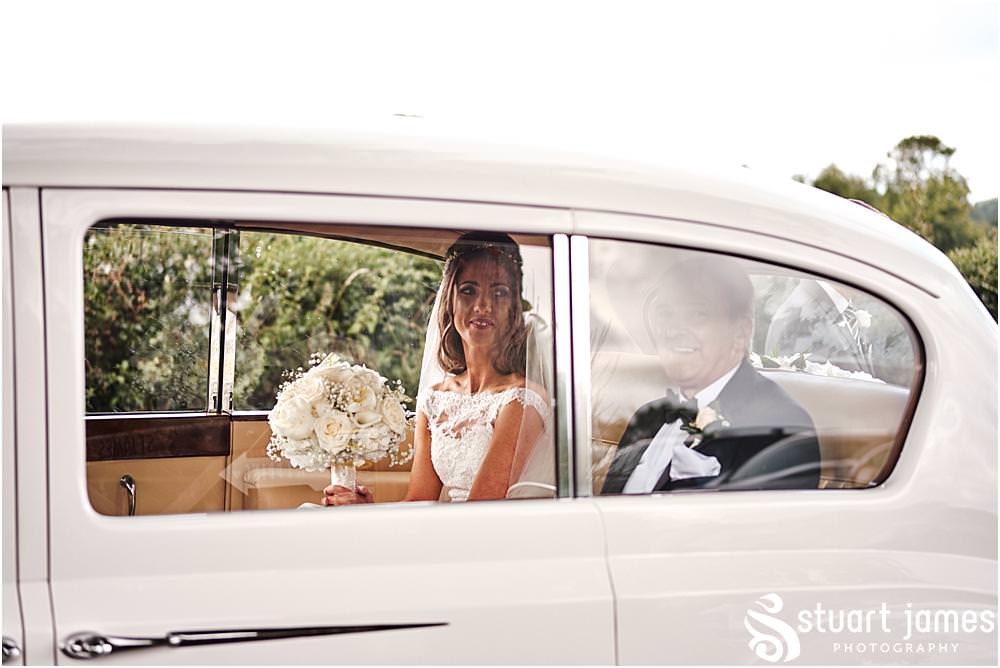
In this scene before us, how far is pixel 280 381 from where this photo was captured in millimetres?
3500

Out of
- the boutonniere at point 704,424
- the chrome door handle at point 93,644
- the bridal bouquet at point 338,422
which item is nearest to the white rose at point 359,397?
the bridal bouquet at point 338,422

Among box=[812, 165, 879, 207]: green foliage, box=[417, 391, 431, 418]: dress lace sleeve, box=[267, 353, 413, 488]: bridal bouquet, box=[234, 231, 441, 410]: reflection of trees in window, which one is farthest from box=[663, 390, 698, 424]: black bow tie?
box=[812, 165, 879, 207]: green foliage

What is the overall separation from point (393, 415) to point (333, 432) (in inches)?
8.5

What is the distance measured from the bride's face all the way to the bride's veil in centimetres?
10

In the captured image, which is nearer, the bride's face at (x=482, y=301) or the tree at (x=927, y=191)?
the bride's face at (x=482, y=301)

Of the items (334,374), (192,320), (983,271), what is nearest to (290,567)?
(334,374)

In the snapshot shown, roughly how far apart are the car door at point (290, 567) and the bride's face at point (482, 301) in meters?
0.39

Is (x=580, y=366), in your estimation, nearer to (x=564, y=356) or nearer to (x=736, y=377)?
(x=564, y=356)

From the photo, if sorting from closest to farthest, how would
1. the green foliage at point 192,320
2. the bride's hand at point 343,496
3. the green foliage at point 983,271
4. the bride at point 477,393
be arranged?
the bride at point 477,393
the green foliage at point 192,320
the bride's hand at point 343,496
the green foliage at point 983,271

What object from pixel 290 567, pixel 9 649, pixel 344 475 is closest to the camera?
pixel 9 649

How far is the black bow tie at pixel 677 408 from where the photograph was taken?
2.28 metres

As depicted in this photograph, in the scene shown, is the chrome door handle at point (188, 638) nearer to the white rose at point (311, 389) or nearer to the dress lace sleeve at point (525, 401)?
the dress lace sleeve at point (525, 401)

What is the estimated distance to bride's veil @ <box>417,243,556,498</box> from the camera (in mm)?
2225

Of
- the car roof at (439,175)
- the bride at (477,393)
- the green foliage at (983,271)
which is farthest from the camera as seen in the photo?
the green foliage at (983,271)
